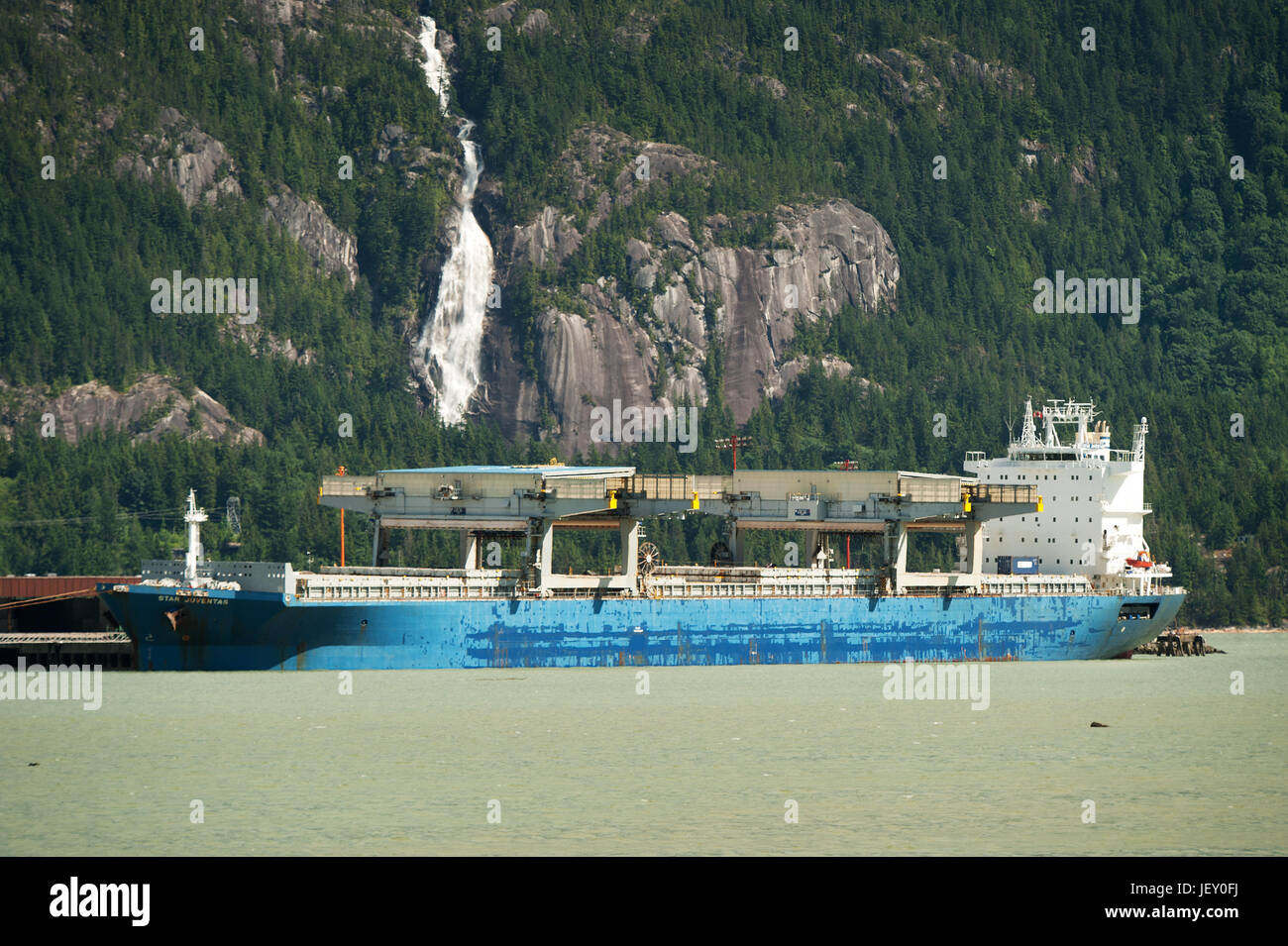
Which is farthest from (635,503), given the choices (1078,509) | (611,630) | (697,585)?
(1078,509)

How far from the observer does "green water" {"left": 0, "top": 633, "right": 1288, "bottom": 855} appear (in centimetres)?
4806

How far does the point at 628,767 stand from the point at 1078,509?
48.3 metres

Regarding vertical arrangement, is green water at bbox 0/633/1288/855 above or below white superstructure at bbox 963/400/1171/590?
below

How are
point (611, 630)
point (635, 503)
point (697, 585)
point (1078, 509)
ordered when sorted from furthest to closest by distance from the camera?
1. point (1078, 509)
2. point (697, 585)
3. point (635, 503)
4. point (611, 630)

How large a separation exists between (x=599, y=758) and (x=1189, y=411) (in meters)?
147

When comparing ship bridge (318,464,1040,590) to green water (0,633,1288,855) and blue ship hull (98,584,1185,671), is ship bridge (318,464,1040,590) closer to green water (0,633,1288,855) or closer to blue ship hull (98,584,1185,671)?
blue ship hull (98,584,1185,671)

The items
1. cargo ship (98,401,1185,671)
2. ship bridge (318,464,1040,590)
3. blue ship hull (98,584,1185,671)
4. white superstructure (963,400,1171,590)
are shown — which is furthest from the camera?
white superstructure (963,400,1171,590)

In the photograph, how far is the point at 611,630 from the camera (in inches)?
3536

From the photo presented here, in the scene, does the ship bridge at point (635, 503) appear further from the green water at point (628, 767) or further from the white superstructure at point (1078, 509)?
the green water at point (628, 767)

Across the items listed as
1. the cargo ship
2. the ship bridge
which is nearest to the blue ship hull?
the cargo ship

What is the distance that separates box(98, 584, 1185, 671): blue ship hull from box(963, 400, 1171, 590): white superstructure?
2.72m

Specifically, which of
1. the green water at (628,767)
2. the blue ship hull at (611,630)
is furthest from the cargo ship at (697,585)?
the green water at (628,767)

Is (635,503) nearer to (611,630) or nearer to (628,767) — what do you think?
(611,630)

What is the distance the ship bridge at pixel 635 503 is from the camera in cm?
8994
